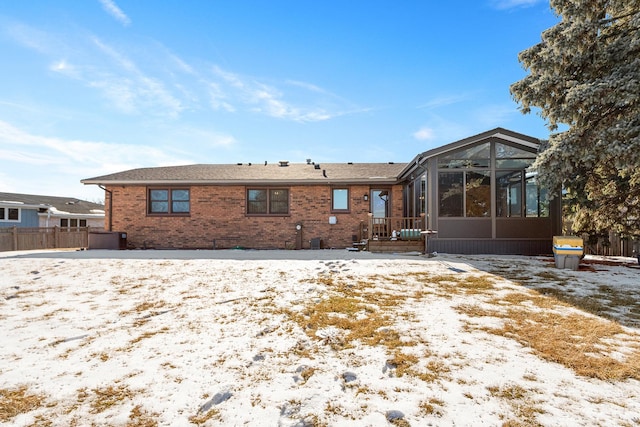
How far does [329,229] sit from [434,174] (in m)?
5.09

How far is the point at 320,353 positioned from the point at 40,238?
57.8 ft

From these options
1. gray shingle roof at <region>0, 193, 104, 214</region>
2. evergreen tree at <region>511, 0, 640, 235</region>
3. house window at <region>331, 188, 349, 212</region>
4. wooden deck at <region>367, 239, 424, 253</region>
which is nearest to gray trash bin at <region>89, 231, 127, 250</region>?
house window at <region>331, 188, 349, 212</region>

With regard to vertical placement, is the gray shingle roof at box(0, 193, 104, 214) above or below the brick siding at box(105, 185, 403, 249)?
above

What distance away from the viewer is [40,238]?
559 inches

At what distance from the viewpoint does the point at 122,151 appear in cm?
1927

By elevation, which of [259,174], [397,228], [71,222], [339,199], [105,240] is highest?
[259,174]

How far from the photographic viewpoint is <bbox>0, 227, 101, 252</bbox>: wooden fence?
1346 centimetres

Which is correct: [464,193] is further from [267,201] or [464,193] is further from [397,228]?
[267,201]

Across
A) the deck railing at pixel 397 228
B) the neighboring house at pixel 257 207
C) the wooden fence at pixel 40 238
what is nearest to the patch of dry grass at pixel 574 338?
the deck railing at pixel 397 228

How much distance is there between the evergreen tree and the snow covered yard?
3.00 m

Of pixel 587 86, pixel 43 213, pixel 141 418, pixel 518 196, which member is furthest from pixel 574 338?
pixel 43 213

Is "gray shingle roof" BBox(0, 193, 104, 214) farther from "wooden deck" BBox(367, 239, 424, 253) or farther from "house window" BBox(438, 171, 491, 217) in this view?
"house window" BBox(438, 171, 491, 217)

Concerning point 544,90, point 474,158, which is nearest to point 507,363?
point 544,90

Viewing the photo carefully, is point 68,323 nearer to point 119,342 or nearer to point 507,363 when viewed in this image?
point 119,342
